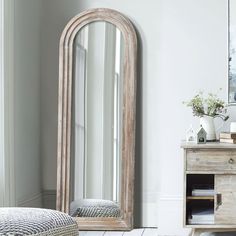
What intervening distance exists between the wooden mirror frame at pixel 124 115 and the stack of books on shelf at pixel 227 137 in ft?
2.48

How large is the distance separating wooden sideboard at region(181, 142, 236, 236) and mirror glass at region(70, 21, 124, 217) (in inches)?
30.8

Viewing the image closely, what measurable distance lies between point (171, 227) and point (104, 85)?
1209 millimetres

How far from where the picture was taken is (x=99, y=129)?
411cm

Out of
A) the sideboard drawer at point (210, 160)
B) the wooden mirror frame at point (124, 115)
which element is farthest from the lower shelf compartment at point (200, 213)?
the wooden mirror frame at point (124, 115)

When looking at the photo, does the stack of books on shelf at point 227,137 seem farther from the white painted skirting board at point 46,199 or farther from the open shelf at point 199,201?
the white painted skirting board at point 46,199

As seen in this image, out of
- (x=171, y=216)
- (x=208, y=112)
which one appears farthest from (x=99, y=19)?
(x=171, y=216)

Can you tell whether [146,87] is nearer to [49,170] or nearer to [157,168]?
[157,168]

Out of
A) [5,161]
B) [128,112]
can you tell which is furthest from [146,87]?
[5,161]

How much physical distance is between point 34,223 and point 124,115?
181cm

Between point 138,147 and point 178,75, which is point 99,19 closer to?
point 178,75

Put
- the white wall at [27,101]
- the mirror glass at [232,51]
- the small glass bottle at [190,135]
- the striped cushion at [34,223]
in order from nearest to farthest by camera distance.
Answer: the striped cushion at [34,223]
the small glass bottle at [190,135]
the mirror glass at [232,51]
the white wall at [27,101]

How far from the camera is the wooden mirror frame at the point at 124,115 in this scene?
404 centimetres

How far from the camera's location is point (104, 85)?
162 inches

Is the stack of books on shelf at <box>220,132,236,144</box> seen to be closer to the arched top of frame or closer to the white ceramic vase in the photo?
the white ceramic vase
